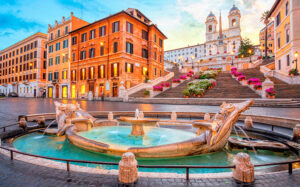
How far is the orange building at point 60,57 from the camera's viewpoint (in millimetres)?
39812

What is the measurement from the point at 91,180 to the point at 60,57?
46086 millimetres

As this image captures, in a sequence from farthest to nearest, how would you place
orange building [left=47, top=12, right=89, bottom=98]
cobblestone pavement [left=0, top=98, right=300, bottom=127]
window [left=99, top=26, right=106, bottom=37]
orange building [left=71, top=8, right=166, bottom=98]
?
1. orange building [left=47, top=12, right=89, bottom=98]
2. window [left=99, top=26, right=106, bottom=37]
3. orange building [left=71, top=8, right=166, bottom=98]
4. cobblestone pavement [left=0, top=98, right=300, bottom=127]

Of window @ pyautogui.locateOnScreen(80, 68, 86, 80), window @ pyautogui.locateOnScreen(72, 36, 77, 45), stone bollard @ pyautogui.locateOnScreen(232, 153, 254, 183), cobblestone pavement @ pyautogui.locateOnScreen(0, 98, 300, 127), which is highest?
window @ pyautogui.locateOnScreen(72, 36, 77, 45)

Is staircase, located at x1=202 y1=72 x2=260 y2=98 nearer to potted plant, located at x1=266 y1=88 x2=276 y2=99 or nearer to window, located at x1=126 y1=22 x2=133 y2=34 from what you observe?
potted plant, located at x1=266 y1=88 x2=276 y2=99

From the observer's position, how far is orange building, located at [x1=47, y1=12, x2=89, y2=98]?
3981 cm

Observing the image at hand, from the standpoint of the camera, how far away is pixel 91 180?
2.47m

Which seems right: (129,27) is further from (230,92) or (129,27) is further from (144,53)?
(230,92)

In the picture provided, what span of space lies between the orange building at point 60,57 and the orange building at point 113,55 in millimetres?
2289

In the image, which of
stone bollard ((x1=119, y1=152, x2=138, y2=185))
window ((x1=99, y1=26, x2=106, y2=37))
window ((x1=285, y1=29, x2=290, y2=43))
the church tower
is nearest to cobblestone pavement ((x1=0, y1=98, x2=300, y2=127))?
stone bollard ((x1=119, y1=152, x2=138, y2=185))

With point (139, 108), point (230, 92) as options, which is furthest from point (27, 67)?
point (230, 92)

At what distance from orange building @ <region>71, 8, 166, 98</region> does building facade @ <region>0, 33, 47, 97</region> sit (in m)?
17.7

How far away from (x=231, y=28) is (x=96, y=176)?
97.5 meters

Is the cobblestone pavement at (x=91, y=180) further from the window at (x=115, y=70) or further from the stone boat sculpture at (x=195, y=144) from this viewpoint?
the window at (x=115, y=70)

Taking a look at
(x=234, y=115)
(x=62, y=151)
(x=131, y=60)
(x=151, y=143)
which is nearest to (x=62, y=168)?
(x=62, y=151)
